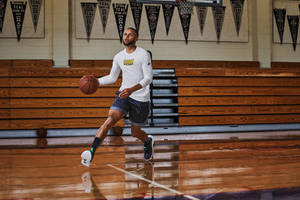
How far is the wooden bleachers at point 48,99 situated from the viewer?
24.1 ft

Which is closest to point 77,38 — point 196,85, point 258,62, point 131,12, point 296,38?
point 131,12

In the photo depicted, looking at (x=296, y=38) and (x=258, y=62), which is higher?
(x=296, y=38)

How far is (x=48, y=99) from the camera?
24.6ft

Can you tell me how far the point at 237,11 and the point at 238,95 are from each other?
7.85ft

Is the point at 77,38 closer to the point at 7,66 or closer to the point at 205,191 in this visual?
the point at 7,66

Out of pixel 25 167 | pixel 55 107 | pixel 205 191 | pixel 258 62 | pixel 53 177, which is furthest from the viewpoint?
pixel 258 62

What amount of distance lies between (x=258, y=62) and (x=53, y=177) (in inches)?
298

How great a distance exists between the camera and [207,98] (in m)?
8.16

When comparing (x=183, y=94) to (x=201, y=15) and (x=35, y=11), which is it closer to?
(x=201, y=15)

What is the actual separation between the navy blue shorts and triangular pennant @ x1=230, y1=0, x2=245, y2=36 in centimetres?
641

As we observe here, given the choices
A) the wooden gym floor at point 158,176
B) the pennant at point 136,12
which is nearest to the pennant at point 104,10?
the pennant at point 136,12

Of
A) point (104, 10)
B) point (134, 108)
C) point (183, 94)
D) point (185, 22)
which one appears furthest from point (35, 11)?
point (134, 108)

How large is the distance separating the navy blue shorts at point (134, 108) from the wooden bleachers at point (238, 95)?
4.55 m

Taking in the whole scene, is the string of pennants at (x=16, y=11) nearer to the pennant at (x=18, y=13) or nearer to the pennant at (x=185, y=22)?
the pennant at (x=18, y=13)
